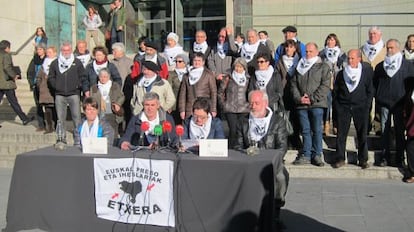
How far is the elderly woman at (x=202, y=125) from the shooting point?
21.1 feet

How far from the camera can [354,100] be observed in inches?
342

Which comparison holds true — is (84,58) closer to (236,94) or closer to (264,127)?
(236,94)

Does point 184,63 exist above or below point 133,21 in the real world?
below

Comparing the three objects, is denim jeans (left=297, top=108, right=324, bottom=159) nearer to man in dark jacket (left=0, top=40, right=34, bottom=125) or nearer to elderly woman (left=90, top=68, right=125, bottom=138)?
elderly woman (left=90, top=68, right=125, bottom=138)

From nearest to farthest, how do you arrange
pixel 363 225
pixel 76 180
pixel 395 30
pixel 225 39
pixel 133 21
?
1. pixel 76 180
2. pixel 363 225
3. pixel 225 39
4. pixel 395 30
5. pixel 133 21

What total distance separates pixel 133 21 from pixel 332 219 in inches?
737

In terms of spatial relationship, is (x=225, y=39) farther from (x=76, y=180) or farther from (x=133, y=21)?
(x=133, y=21)

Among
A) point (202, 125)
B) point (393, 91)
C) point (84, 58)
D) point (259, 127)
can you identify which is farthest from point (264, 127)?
point (84, 58)

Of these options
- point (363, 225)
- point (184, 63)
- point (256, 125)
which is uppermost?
point (184, 63)

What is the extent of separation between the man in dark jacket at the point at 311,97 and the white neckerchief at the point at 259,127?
2511 millimetres

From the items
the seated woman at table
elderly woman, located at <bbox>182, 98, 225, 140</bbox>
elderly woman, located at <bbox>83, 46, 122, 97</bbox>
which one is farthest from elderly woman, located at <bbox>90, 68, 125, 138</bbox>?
elderly woman, located at <bbox>182, 98, 225, 140</bbox>

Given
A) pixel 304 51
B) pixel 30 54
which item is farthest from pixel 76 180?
pixel 30 54

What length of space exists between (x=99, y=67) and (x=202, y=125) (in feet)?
12.5

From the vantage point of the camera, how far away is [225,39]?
10.2 meters
